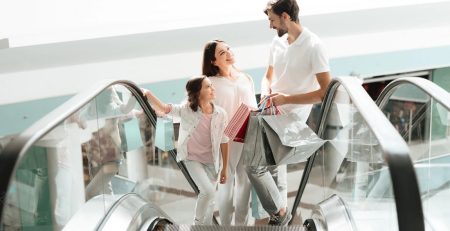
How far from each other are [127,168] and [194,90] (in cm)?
87

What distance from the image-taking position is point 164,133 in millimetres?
5262

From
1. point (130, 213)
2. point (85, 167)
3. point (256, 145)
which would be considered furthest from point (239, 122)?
point (85, 167)

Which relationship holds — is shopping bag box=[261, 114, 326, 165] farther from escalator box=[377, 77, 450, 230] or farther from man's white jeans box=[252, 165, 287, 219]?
escalator box=[377, 77, 450, 230]

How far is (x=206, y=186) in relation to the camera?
16.1 feet

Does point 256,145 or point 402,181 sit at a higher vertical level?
point 402,181

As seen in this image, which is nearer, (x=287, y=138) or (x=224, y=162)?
(x=287, y=138)

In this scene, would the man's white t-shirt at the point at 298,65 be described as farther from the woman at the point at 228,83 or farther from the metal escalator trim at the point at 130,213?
the metal escalator trim at the point at 130,213

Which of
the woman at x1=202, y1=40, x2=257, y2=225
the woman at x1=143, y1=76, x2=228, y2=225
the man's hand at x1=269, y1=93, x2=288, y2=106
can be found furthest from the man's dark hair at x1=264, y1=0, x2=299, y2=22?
the woman at x1=143, y1=76, x2=228, y2=225

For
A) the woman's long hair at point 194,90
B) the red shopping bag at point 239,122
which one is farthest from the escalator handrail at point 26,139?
the red shopping bag at point 239,122

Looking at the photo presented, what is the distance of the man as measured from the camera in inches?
186

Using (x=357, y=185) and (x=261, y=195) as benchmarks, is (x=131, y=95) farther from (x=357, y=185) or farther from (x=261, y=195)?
(x=357, y=185)

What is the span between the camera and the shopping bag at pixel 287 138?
475 centimetres

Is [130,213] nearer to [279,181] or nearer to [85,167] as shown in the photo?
[85,167]

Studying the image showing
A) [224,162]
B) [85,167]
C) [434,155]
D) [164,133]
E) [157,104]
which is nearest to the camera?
[85,167]
